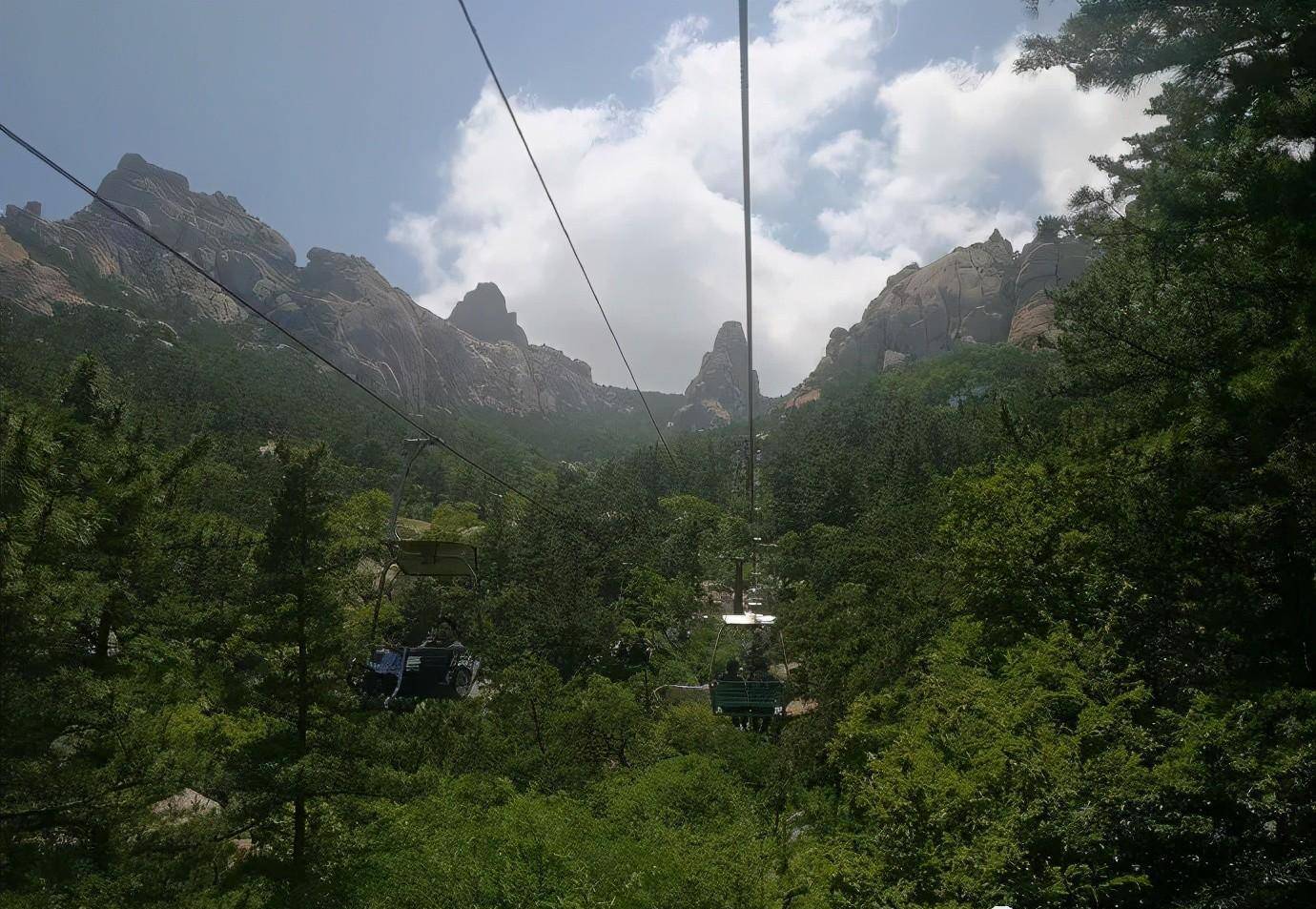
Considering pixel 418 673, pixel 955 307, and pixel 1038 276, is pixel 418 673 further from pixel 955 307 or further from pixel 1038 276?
pixel 955 307

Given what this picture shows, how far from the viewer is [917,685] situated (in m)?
13.7

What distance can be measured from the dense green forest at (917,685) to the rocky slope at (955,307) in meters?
91.8

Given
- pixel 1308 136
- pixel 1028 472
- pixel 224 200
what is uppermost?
pixel 224 200

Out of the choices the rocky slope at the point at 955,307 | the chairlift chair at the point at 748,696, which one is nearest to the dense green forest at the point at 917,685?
the chairlift chair at the point at 748,696

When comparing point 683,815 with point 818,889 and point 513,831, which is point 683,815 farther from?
point 818,889

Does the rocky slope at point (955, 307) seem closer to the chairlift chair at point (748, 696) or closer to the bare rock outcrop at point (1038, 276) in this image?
the bare rock outcrop at point (1038, 276)

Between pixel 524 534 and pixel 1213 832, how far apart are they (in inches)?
1632

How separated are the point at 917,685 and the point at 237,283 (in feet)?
555

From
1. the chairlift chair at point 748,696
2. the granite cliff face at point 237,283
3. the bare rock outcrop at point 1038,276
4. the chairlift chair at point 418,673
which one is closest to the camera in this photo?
the chairlift chair at point 748,696

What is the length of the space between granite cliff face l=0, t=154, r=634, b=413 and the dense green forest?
104 metres

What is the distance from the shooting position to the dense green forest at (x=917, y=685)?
7238mm

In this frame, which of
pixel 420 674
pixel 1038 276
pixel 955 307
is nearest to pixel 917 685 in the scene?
pixel 420 674

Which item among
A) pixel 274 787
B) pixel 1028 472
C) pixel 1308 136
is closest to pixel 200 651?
pixel 274 787

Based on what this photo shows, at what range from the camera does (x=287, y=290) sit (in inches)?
6156
